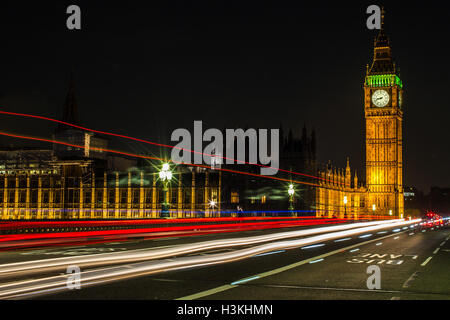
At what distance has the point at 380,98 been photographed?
362 feet

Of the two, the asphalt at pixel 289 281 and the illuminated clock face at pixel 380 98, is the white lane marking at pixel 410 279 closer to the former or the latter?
the asphalt at pixel 289 281

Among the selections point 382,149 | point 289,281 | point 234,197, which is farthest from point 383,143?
point 289,281

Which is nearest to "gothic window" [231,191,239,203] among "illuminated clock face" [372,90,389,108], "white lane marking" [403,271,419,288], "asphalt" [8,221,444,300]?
"illuminated clock face" [372,90,389,108]

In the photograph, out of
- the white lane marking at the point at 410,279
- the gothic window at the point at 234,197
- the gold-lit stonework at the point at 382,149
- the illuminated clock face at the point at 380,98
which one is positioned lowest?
the white lane marking at the point at 410,279

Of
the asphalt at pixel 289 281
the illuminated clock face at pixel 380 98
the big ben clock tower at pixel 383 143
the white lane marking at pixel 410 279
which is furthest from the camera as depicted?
the illuminated clock face at pixel 380 98

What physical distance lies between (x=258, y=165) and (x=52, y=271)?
270 ft

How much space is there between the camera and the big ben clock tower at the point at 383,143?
108 metres

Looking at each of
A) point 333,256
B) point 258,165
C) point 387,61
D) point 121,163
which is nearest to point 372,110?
point 387,61

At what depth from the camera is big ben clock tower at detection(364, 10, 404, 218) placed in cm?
10838

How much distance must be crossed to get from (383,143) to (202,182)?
41.2 metres

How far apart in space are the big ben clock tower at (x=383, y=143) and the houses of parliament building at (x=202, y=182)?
0.60ft

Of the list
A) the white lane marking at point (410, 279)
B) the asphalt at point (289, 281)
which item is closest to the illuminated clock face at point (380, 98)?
the asphalt at point (289, 281)

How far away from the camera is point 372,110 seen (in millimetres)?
109750
